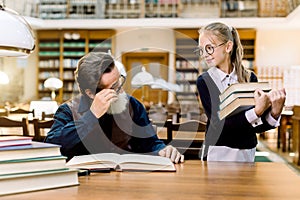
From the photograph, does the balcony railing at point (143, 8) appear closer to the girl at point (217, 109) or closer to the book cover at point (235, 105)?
the girl at point (217, 109)

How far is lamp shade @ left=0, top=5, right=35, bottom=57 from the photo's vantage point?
1827mm

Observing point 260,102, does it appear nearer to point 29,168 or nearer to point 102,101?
point 102,101

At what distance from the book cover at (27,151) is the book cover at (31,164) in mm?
18

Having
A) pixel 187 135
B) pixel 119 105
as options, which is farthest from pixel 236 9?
pixel 119 105

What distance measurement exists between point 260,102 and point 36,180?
828 mm

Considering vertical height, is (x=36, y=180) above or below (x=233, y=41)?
below

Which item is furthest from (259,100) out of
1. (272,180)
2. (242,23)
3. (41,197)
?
(242,23)

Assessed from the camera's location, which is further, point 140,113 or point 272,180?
point 140,113

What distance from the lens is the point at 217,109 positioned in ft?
6.31

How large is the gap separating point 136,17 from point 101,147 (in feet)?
33.5

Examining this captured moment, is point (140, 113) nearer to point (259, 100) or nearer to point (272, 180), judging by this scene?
point (259, 100)

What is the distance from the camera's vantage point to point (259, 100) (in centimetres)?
167

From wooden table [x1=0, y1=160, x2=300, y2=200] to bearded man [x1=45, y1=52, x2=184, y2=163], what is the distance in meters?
0.23

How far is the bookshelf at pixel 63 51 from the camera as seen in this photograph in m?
12.1
